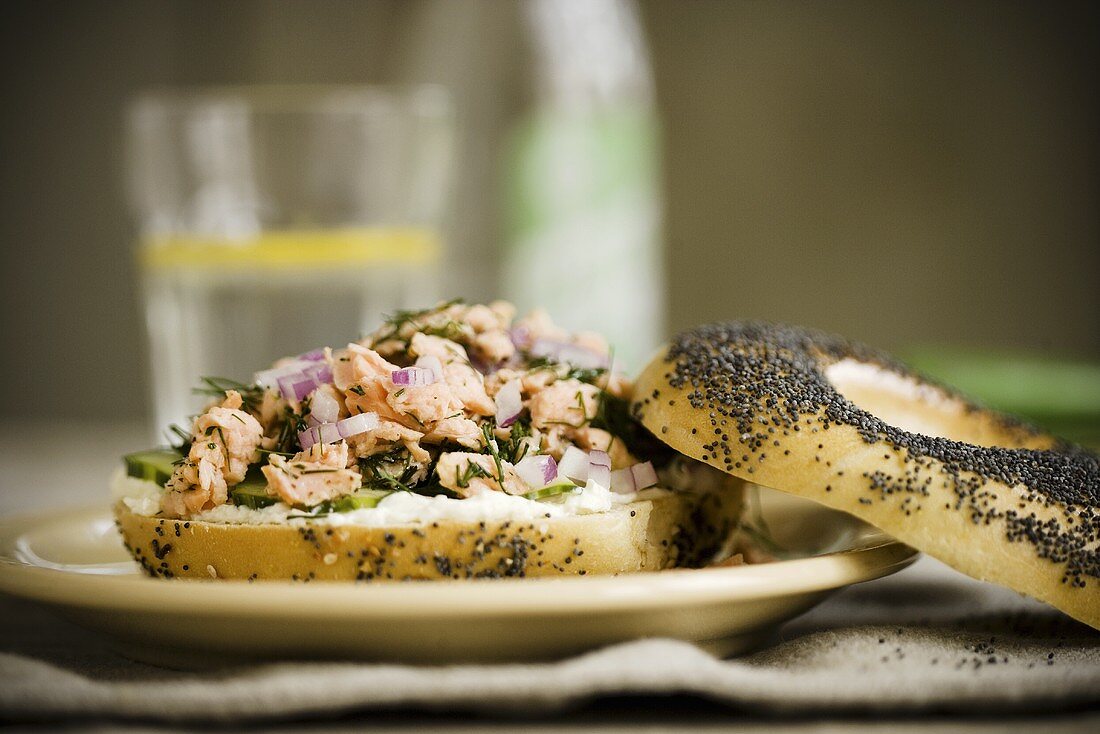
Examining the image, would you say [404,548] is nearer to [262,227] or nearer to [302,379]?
[302,379]

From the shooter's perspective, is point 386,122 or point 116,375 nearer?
point 386,122

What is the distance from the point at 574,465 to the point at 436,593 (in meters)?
0.38

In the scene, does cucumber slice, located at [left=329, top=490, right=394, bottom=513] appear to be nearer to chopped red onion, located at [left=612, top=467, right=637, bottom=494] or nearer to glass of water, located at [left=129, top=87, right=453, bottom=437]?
chopped red onion, located at [left=612, top=467, right=637, bottom=494]

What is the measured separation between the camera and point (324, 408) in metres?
1.44

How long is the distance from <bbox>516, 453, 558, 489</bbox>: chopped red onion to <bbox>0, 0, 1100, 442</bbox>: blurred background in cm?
217

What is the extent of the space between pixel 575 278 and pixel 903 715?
2.56 m

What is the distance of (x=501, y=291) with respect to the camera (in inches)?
149

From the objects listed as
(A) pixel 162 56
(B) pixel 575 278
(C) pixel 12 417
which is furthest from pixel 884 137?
(C) pixel 12 417

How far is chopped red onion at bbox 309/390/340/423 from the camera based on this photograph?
1.44 metres

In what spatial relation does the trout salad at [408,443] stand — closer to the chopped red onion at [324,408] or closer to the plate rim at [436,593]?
the chopped red onion at [324,408]

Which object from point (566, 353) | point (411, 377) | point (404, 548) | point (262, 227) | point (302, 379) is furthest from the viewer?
point (262, 227)

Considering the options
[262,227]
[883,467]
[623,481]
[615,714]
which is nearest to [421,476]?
[623,481]

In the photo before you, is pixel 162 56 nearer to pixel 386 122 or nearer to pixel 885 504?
pixel 386 122

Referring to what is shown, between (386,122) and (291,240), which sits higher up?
(386,122)
